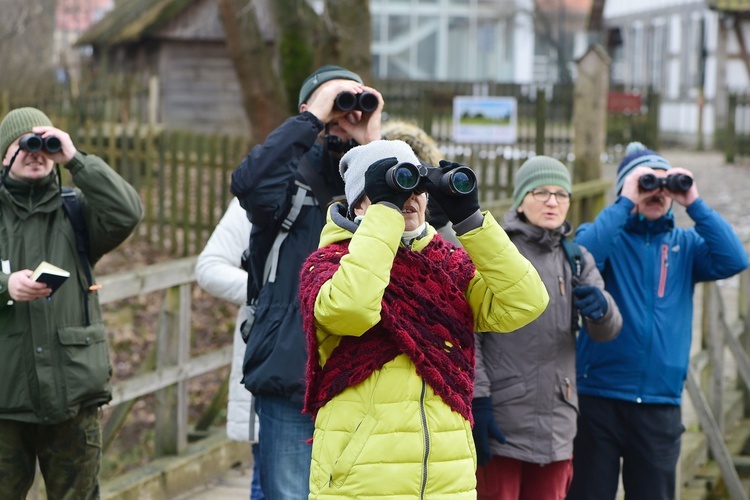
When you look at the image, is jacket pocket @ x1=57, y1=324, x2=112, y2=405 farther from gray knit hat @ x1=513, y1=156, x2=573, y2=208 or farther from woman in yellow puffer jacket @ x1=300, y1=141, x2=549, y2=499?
gray knit hat @ x1=513, y1=156, x2=573, y2=208

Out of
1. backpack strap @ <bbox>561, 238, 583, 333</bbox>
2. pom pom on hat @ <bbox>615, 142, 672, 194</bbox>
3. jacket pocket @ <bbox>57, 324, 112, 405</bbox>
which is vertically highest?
pom pom on hat @ <bbox>615, 142, 672, 194</bbox>

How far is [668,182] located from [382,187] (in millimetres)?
2074

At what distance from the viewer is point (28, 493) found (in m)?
4.77

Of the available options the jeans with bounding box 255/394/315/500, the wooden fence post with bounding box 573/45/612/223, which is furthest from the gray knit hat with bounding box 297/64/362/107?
the wooden fence post with bounding box 573/45/612/223

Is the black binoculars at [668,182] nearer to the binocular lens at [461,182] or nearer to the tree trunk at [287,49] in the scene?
the binocular lens at [461,182]

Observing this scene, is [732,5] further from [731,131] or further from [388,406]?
[388,406]

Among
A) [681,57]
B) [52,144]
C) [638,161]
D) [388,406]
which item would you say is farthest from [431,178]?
[681,57]

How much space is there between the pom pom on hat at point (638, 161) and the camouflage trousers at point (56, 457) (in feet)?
7.83

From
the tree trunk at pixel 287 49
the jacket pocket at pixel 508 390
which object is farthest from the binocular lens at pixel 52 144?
the tree trunk at pixel 287 49

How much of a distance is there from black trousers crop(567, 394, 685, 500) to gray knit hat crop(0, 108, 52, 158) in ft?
7.98

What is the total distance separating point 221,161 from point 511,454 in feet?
29.9

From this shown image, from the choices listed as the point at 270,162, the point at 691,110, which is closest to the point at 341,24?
the point at 270,162

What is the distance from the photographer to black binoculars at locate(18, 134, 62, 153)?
163 inches

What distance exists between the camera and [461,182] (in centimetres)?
308
